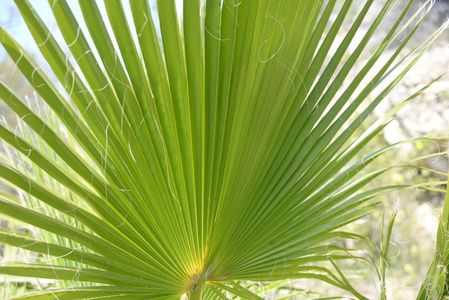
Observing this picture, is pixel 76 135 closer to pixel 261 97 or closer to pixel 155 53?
pixel 155 53

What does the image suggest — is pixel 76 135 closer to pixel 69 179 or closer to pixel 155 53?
pixel 69 179

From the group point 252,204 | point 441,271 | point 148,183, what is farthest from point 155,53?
point 441,271

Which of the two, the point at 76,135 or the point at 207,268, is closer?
the point at 76,135

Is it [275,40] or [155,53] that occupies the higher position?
[275,40]

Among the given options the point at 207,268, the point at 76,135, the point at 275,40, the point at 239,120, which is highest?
the point at 275,40

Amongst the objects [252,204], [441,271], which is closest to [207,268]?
[252,204]

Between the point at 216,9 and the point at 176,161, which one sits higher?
the point at 216,9
